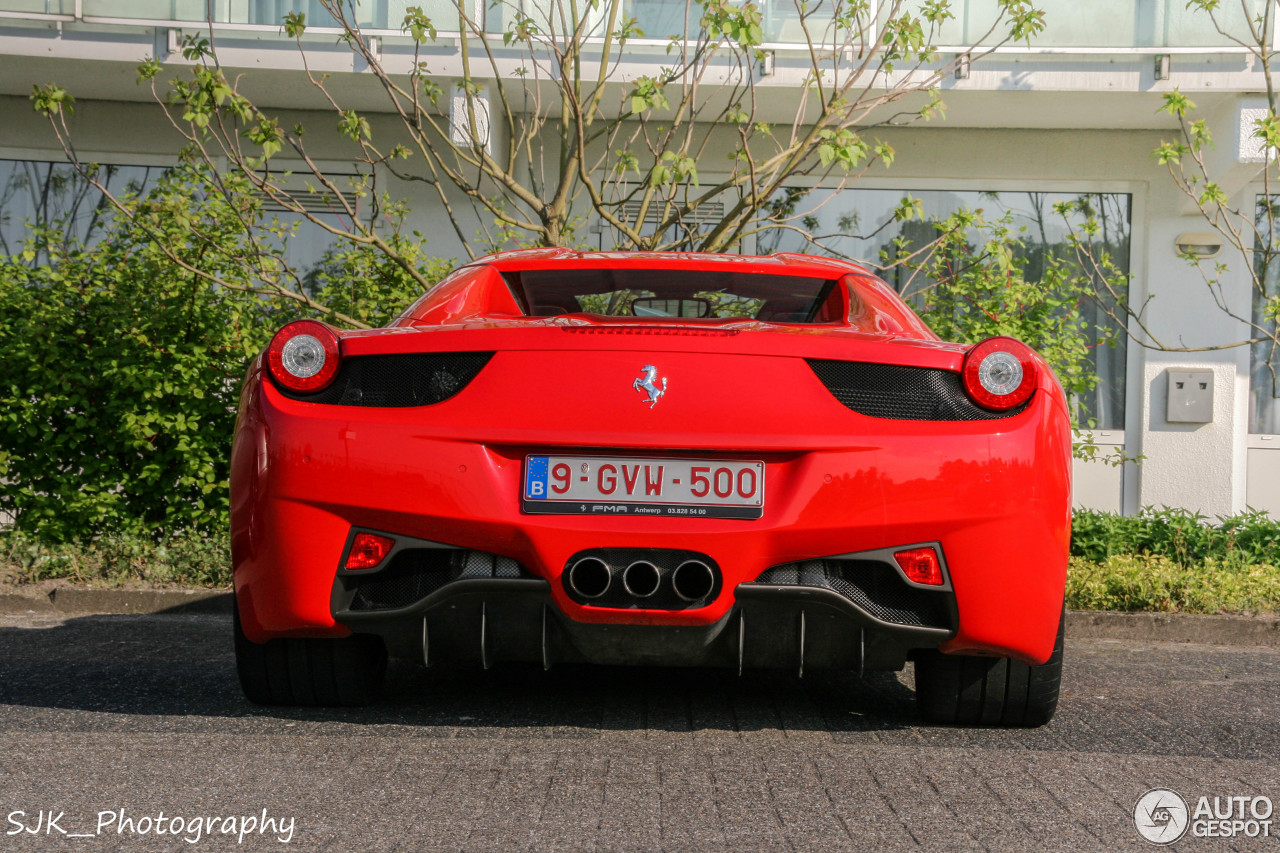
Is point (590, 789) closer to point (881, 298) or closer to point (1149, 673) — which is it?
point (881, 298)

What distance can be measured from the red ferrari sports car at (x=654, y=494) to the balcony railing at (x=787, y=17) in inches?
285

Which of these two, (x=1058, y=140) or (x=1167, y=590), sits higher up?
(x=1058, y=140)

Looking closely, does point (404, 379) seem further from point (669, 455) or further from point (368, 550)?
point (669, 455)

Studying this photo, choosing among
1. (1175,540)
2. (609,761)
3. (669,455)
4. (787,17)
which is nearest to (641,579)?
(669,455)

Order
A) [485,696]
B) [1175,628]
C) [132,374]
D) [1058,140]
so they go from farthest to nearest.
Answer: [1058,140] → [132,374] → [1175,628] → [485,696]

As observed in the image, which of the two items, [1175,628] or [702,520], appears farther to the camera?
[1175,628]

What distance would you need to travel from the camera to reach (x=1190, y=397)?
1073 cm

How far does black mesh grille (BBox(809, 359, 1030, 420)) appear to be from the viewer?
9.20 feet

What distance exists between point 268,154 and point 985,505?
14.5 feet

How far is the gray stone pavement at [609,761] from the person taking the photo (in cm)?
227
